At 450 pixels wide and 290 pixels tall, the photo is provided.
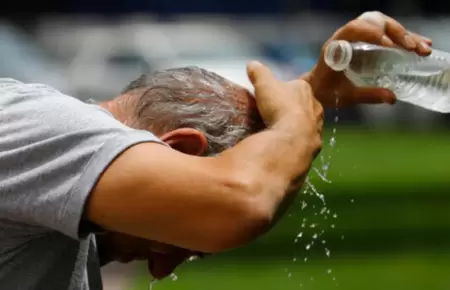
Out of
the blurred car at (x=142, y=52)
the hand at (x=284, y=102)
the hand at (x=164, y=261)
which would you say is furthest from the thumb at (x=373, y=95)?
the blurred car at (x=142, y=52)

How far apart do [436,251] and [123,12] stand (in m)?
7.40

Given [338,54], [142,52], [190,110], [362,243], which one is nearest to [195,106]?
[190,110]

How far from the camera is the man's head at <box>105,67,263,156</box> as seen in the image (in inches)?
67.2

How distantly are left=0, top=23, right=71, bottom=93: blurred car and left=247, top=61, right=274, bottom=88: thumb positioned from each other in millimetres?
7002

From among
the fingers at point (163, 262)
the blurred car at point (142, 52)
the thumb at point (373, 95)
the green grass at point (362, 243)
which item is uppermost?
the thumb at point (373, 95)

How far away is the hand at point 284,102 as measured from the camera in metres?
1.74

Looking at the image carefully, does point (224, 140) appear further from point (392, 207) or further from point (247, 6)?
point (247, 6)

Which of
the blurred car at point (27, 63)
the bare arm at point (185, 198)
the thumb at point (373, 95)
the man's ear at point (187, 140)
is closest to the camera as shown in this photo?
the bare arm at point (185, 198)

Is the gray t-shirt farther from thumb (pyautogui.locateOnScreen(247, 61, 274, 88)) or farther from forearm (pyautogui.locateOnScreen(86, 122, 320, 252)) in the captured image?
thumb (pyautogui.locateOnScreen(247, 61, 274, 88))

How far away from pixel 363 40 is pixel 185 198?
771 millimetres

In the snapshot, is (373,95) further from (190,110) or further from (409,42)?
(190,110)

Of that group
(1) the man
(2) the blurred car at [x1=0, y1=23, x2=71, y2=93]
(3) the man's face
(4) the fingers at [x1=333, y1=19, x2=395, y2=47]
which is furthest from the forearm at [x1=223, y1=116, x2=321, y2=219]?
(2) the blurred car at [x1=0, y1=23, x2=71, y2=93]

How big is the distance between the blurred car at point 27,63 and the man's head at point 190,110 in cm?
704

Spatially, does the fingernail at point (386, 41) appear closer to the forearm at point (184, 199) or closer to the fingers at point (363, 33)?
the fingers at point (363, 33)
